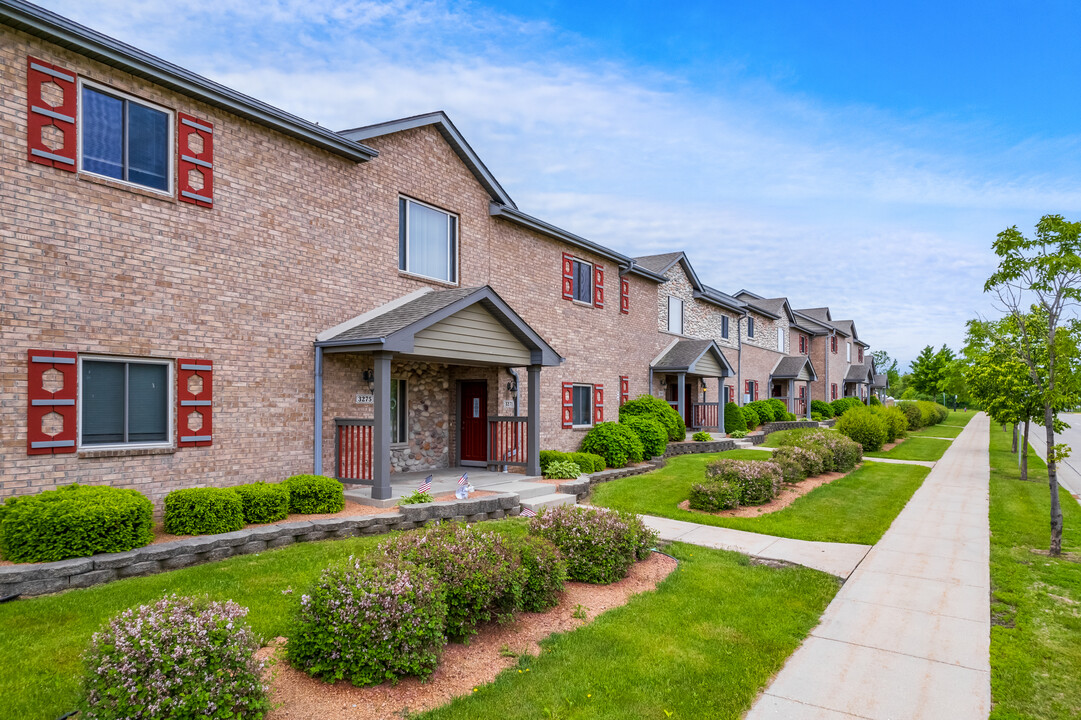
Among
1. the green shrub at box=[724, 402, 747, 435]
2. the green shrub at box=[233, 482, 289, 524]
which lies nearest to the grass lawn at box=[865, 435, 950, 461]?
the green shrub at box=[724, 402, 747, 435]

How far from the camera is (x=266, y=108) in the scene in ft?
33.2

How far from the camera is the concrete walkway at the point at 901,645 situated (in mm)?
4734

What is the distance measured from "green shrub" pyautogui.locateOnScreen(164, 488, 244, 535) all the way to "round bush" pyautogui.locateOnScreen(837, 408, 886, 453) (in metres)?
22.1

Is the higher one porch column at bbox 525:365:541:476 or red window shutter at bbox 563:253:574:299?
red window shutter at bbox 563:253:574:299

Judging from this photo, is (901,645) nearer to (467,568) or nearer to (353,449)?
(467,568)

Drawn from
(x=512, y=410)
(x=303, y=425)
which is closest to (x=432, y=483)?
(x=303, y=425)

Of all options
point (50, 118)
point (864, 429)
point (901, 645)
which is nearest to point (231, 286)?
point (50, 118)

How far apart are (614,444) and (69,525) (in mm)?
12389

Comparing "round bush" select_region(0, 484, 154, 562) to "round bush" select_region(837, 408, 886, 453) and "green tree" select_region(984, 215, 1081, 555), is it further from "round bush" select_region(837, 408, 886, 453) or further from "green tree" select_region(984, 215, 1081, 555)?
"round bush" select_region(837, 408, 886, 453)

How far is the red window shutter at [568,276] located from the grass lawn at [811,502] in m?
5.76

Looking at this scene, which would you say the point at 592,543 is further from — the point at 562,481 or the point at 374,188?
the point at 374,188

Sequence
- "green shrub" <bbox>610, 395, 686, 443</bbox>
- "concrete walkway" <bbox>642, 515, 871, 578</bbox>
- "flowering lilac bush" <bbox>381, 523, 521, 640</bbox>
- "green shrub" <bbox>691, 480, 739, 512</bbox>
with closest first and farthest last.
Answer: "flowering lilac bush" <bbox>381, 523, 521, 640</bbox>
"concrete walkway" <bbox>642, 515, 871, 578</bbox>
"green shrub" <bbox>691, 480, 739, 512</bbox>
"green shrub" <bbox>610, 395, 686, 443</bbox>

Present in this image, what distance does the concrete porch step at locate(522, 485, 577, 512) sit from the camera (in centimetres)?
1205

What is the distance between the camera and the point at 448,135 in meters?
13.9
